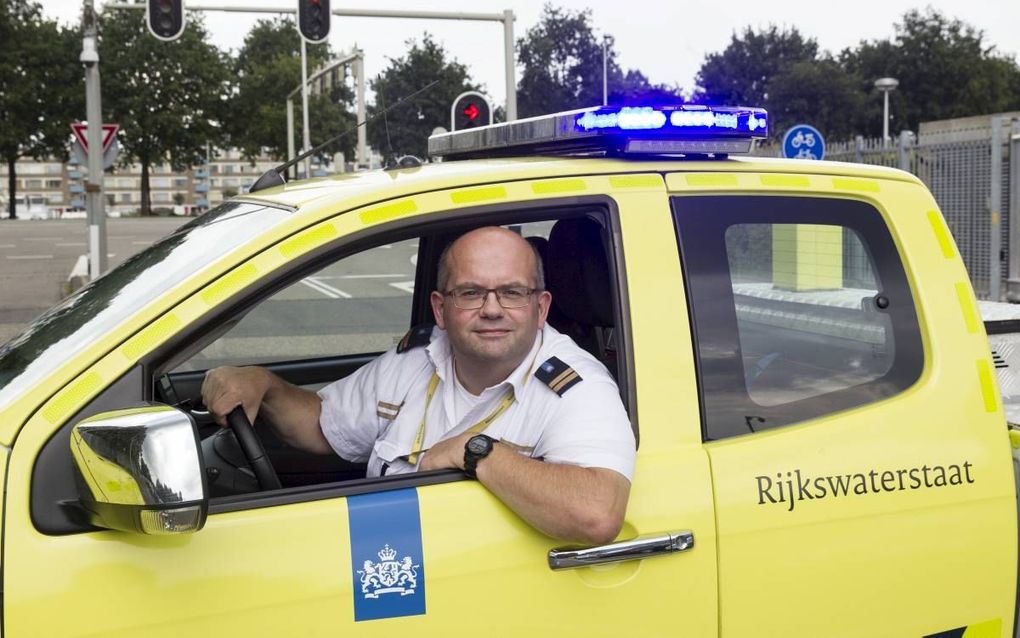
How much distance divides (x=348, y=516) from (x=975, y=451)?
126 centimetres

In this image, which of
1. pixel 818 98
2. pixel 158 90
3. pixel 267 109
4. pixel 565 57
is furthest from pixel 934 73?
pixel 158 90

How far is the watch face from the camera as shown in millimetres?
→ 2100

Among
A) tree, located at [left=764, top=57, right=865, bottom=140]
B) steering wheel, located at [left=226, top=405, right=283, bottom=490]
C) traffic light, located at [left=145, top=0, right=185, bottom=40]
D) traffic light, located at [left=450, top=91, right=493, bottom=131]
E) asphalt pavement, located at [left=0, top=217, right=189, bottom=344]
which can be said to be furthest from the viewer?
tree, located at [left=764, top=57, right=865, bottom=140]

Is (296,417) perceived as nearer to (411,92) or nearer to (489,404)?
(489,404)

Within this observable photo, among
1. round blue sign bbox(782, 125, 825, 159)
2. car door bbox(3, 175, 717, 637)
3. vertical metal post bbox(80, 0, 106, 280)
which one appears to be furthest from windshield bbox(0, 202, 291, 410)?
vertical metal post bbox(80, 0, 106, 280)

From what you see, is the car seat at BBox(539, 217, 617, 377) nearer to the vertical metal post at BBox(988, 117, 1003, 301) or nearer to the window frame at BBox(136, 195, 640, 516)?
the window frame at BBox(136, 195, 640, 516)

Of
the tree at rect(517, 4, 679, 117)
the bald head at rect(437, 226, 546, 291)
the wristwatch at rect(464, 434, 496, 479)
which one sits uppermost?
the tree at rect(517, 4, 679, 117)

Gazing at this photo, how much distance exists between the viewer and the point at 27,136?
66125 millimetres

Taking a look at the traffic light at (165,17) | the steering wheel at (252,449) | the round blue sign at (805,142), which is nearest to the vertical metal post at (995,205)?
the round blue sign at (805,142)

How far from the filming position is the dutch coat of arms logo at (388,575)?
1.95 meters

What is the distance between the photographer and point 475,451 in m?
2.10

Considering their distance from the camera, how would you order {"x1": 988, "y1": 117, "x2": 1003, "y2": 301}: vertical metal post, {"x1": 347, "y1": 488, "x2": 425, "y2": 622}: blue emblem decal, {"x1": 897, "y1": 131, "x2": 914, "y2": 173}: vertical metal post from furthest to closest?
{"x1": 897, "y1": 131, "x2": 914, "y2": 173}: vertical metal post
{"x1": 988, "y1": 117, "x2": 1003, "y2": 301}: vertical metal post
{"x1": 347, "y1": 488, "x2": 425, "y2": 622}: blue emblem decal

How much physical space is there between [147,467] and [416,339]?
3.57 ft

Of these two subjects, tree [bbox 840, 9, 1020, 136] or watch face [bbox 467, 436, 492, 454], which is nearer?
watch face [bbox 467, 436, 492, 454]
